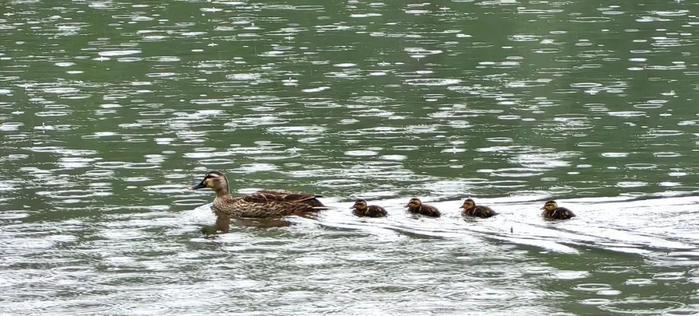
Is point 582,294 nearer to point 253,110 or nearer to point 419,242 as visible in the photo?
point 419,242

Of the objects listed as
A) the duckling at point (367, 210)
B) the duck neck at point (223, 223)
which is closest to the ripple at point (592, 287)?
the duckling at point (367, 210)

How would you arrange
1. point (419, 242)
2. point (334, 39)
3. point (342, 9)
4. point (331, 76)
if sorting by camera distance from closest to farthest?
1. point (419, 242)
2. point (331, 76)
3. point (334, 39)
4. point (342, 9)

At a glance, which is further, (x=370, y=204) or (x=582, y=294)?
(x=370, y=204)

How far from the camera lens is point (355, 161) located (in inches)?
1005

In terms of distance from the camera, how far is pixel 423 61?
38688 mm

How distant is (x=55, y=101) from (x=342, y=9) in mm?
20381

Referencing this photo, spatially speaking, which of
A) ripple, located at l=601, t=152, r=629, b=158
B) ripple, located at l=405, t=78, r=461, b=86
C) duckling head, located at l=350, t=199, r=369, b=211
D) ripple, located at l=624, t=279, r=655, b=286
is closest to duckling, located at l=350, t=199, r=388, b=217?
duckling head, located at l=350, t=199, r=369, b=211

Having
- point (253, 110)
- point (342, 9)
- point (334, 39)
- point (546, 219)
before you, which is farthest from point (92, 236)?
point (342, 9)

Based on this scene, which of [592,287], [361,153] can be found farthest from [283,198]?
[592,287]

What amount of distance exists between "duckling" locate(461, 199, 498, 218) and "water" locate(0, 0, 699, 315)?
0.21 m

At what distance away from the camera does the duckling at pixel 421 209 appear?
2061cm

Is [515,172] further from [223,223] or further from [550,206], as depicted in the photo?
[223,223]

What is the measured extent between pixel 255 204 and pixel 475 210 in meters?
3.12

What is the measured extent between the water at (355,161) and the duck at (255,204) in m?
0.24
